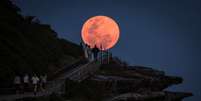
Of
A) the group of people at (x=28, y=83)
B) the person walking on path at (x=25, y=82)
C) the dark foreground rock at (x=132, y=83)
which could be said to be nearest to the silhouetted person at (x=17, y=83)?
the group of people at (x=28, y=83)

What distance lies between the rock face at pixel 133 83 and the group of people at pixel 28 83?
18.6 ft

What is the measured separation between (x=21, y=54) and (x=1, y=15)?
4.97m

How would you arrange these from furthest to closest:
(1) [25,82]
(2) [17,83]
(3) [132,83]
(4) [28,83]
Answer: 1. (3) [132,83]
2. (4) [28,83]
3. (1) [25,82]
4. (2) [17,83]

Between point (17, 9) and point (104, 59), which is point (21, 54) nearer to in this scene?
point (17, 9)

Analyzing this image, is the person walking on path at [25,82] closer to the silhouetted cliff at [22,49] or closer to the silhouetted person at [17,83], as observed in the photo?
the silhouetted person at [17,83]

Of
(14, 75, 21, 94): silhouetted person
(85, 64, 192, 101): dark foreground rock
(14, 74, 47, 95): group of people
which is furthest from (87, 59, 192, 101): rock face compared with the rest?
(14, 75, 21, 94): silhouetted person

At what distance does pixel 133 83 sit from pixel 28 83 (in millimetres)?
11282

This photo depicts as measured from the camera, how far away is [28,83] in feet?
75.1

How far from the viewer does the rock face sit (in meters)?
27.7

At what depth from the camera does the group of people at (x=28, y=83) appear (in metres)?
21.6

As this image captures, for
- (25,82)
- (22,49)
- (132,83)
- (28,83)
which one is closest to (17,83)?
(25,82)

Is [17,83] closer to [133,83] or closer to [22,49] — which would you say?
[22,49]

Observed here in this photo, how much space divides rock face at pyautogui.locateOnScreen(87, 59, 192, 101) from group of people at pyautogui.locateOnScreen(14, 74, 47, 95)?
223 inches

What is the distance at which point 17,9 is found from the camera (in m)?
33.7
